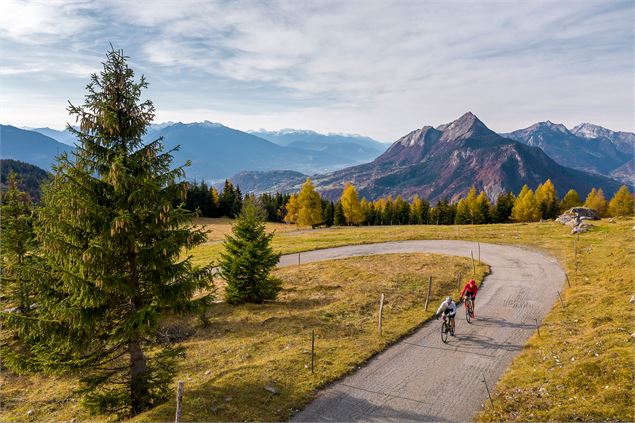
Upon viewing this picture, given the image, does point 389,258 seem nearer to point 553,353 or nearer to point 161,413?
point 553,353

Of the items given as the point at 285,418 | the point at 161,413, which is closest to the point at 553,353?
the point at 285,418

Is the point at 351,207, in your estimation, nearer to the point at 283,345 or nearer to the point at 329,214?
the point at 329,214

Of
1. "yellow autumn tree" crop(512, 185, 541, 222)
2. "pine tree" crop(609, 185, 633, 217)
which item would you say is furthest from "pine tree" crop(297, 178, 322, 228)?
"pine tree" crop(609, 185, 633, 217)

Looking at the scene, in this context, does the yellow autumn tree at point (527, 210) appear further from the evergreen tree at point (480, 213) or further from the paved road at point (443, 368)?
the paved road at point (443, 368)

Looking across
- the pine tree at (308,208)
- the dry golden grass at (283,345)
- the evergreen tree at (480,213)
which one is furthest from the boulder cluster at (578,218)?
the pine tree at (308,208)

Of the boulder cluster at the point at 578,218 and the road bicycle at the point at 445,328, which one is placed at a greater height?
the boulder cluster at the point at 578,218

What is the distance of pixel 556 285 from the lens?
1081 inches

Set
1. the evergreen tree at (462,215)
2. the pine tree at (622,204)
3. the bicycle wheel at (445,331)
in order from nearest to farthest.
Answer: the bicycle wheel at (445,331)
the pine tree at (622,204)
the evergreen tree at (462,215)

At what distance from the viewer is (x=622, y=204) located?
88.6 meters

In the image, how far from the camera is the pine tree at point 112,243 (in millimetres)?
12164

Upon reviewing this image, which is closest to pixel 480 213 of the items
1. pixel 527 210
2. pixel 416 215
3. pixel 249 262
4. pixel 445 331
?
pixel 527 210

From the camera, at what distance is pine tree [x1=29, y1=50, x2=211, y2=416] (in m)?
12.2

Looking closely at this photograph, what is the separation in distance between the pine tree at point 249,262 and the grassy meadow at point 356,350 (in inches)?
39.6

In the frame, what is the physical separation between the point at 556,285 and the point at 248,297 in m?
22.7
